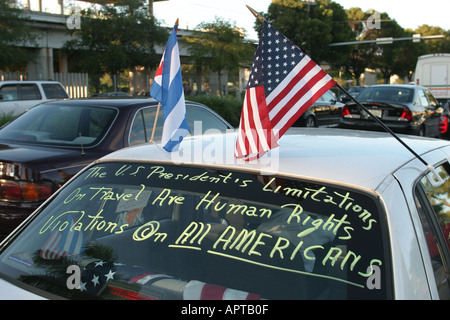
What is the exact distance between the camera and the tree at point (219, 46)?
103 ft

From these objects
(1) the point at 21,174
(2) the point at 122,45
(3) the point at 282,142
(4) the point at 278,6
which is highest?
(4) the point at 278,6

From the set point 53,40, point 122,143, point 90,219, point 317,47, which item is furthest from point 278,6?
point 90,219

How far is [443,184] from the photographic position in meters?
2.60

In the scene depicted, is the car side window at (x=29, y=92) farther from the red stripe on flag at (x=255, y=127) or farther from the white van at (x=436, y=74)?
the white van at (x=436, y=74)

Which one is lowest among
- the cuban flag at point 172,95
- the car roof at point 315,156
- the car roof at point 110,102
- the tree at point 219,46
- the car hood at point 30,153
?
the car hood at point 30,153

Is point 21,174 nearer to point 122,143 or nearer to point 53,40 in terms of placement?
point 122,143

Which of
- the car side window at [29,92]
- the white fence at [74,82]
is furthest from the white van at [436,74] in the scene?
the car side window at [29,92]

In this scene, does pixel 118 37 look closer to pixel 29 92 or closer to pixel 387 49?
pixel 29 92

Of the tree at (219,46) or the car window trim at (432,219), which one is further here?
the tree at (219,46)

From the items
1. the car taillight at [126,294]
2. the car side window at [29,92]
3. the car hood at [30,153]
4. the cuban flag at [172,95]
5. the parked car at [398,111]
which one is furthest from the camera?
the car side window at [29,92]

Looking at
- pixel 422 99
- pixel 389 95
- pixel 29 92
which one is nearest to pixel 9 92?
pixel 29 92

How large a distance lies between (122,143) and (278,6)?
158ft

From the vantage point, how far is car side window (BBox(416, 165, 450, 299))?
1972 millimetres

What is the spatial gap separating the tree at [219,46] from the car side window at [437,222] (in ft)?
96.4
